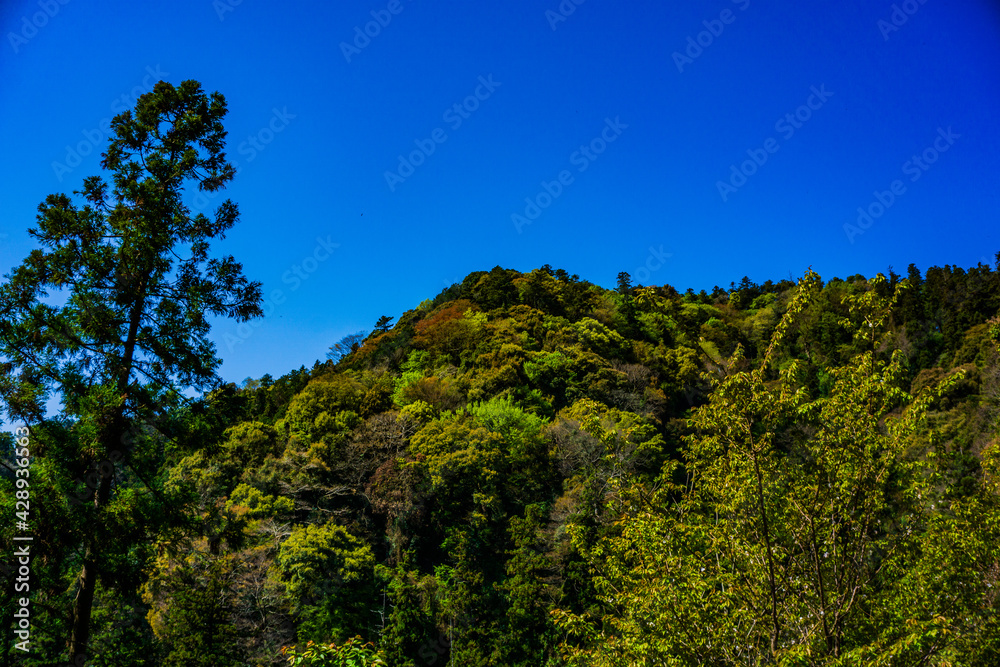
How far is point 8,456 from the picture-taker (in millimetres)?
Result: 6430

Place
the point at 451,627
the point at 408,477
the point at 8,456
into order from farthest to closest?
the point at 408,477 < the point at 451,627 < the point at 8,456

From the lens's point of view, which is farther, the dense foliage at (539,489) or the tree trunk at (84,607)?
the tree trunk at (84,607)

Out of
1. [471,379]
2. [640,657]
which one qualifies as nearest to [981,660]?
[640,657]

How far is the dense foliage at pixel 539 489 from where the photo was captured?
5.34m

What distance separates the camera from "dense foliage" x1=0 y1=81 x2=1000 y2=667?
5336 millimetres

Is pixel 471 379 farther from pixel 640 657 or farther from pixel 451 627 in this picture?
pixel 640 657

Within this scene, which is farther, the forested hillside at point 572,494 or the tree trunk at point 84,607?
the tree trunk at point 84,607

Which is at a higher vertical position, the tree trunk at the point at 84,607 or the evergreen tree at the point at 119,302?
the evergreen tree at the point at 119,302

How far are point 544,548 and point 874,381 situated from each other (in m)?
22.4

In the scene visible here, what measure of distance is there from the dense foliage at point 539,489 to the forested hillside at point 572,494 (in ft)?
0.18

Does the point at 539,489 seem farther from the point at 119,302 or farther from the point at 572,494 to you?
the point at 119,302

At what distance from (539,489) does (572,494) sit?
2.50 metres

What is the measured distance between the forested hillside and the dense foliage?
0.18 feet

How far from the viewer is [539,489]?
94.7 ft
